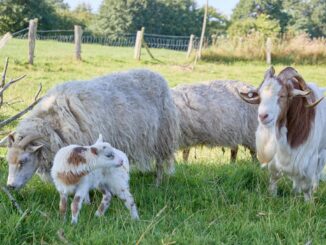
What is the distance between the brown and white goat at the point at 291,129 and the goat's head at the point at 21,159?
2.05 metres

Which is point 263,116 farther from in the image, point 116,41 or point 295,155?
point 116,41

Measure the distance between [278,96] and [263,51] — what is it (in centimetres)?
2079

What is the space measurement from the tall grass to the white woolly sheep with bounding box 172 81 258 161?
54.5 feet

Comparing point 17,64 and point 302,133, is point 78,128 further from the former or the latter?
point 17,64

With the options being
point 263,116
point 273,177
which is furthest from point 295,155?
point 263,116

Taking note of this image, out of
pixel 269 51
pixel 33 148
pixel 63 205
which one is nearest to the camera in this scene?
pixel 63 205

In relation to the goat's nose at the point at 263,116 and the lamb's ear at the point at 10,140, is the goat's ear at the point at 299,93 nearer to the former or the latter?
the goat's nose at the point at 263,116

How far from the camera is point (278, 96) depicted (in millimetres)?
4465

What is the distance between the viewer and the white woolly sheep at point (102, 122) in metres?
4.27

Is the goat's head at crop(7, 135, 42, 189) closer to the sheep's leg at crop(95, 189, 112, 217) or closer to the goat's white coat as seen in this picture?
the sheep's leg at crop(95, 189, 112, 217)

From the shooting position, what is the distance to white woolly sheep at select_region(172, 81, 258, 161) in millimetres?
7238

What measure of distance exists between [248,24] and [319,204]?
211ft

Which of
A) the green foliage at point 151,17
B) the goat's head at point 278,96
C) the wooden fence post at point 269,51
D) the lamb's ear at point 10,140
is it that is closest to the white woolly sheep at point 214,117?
the goat's head at point 278,96

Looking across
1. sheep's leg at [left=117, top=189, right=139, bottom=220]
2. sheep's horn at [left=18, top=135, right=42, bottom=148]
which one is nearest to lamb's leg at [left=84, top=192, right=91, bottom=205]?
sheep's leg at [left=117, top=189, right=139, bottom=220]
